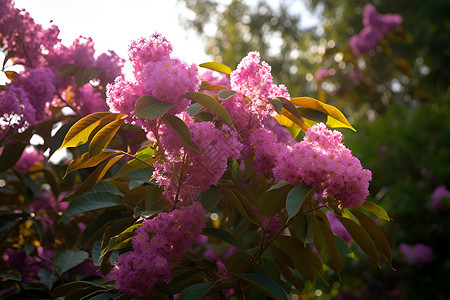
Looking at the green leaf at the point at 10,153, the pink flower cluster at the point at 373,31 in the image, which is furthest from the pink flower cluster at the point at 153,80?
the pink flower cluster at the point at 373,31

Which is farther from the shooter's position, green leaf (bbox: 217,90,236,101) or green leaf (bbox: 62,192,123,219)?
green leaf (bbox: 62,192,123,219)

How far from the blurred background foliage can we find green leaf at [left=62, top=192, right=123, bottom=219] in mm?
908

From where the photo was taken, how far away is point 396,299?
4.18 metres

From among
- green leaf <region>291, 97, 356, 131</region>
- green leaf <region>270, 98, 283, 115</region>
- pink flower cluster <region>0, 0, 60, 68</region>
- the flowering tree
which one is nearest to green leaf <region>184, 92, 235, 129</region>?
the flowering tree

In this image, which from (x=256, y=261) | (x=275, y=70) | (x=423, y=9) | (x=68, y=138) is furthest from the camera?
(x=275, y=70)

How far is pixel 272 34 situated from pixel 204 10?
1653mm

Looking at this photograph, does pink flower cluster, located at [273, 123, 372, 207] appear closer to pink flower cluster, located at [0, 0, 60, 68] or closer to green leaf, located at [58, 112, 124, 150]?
green leaf, located at [58, 112, 124, 150]

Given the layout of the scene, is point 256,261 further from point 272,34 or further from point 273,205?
point 272,34

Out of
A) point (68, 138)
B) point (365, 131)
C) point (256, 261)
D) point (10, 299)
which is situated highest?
point (365, 131)

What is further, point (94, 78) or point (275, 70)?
point (275, 70)

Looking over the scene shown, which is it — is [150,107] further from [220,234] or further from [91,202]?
[91,202]

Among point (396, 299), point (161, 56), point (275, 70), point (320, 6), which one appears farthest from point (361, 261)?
point (320, 6)

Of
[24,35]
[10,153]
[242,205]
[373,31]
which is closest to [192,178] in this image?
[242,205]

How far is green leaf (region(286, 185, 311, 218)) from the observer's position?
1.00 m
